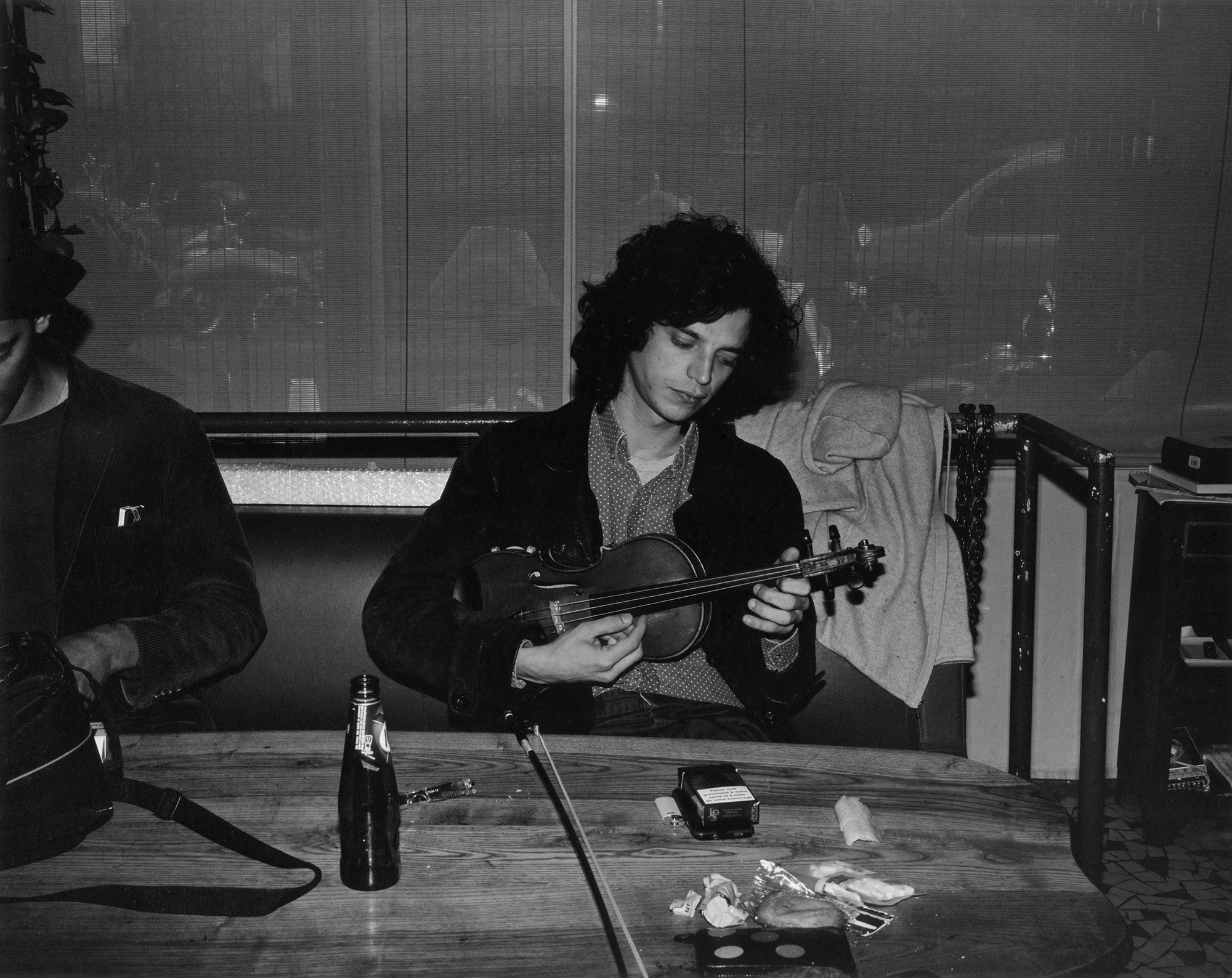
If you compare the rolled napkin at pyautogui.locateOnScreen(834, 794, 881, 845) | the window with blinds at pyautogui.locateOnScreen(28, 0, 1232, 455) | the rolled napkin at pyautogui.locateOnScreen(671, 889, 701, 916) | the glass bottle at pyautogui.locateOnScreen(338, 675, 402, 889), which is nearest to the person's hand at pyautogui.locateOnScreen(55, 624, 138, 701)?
the glass bottle at pyautogui.locateOnScreen(338, 675, 402, 889)

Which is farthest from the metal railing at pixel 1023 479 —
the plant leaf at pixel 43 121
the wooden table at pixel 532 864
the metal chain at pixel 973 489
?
the plant leaf at pixel 43 121

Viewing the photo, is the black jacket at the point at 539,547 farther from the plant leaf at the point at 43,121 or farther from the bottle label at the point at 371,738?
the plant leaf at the point at 43,121

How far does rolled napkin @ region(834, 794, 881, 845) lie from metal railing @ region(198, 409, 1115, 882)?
3.32ft

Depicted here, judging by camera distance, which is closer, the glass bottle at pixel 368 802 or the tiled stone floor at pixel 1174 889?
the glass bottle at pixel 368 802

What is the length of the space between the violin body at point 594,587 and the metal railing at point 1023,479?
1.44 ft

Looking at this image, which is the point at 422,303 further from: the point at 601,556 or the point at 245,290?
the point at 601,556

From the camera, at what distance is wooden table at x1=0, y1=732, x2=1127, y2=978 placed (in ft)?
3.73

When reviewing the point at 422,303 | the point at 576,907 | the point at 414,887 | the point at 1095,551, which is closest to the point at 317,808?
the point at 414,887

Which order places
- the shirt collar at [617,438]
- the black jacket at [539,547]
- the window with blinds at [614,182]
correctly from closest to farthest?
1. the black jacket at [539,547]
2. the shirt collar at [617,438]
3. the window with blinds at [614,182]

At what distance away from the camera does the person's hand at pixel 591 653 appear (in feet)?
6.33

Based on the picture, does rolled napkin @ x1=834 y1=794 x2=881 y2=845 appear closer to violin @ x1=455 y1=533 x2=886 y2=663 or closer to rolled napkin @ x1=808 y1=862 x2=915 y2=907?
rolled napkin @ x1=808 y1=862 x2=915 y2=907

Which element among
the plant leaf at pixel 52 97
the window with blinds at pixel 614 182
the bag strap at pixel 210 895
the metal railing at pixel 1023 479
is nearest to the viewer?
the bag strap at pixel 210 895

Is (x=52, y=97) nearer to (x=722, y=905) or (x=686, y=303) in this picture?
(x=686, y=303)

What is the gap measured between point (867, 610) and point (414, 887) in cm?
146
